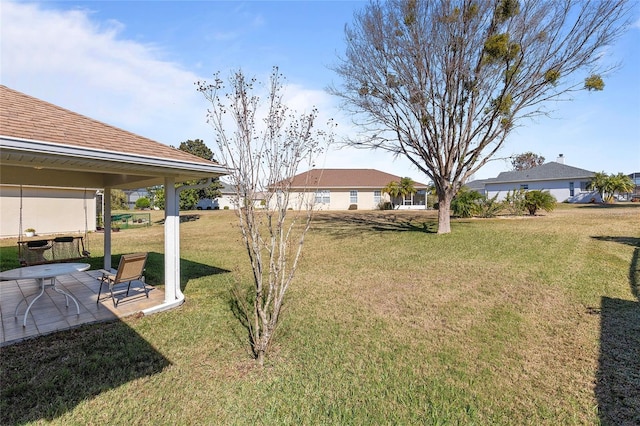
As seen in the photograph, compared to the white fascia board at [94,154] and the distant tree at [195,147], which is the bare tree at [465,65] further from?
the distant tree at [195,147]

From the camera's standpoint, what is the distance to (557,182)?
38094 millimetres

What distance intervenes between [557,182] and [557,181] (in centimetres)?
16

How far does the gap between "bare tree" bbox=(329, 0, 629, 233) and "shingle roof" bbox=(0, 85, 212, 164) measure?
459 inches

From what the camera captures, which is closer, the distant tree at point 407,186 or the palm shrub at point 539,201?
the palm shrub at point 539,201

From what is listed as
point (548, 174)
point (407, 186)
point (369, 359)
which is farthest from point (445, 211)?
point (548, 174)

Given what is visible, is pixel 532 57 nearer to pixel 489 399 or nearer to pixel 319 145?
pixel 319 145

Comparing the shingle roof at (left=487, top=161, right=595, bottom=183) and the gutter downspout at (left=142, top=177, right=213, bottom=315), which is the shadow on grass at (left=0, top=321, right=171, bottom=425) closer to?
the gutter downspout at (left=142, top=177, right=213, bottom=315)

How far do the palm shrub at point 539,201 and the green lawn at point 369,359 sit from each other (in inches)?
561

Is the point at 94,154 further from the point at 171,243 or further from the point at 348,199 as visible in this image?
the point at 348,199

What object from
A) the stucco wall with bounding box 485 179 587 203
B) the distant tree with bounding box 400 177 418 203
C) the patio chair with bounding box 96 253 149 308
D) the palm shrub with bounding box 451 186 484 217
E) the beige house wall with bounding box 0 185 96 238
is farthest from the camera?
the stucco wall with bounding box 485 179 587 203

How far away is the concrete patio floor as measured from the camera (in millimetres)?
4809

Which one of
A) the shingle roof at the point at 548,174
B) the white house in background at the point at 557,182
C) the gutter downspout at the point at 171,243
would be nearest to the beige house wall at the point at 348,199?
the white house in background at the point at 557,182

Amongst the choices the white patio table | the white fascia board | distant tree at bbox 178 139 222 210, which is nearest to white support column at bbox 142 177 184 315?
the white fascia board

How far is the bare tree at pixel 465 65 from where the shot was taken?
12.7 m
